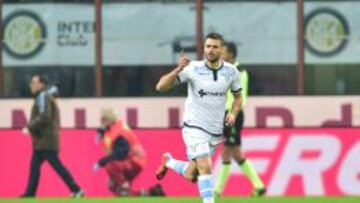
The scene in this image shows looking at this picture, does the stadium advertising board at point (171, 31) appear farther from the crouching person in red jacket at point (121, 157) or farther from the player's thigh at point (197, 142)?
the player's thigh at point (197, 142)

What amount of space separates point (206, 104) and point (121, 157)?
5.92m

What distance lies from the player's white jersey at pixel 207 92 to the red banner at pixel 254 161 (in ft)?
18.2

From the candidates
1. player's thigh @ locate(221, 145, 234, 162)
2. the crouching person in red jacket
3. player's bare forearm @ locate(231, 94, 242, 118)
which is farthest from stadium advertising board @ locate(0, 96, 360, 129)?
player's bare forearm @ locate(231, 94, 242, 118)

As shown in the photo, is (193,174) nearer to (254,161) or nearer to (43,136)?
(43,136)

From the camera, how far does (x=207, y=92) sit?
39.2 ft

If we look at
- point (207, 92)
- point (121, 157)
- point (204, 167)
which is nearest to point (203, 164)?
point (204, 167)

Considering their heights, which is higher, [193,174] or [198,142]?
[198,142]

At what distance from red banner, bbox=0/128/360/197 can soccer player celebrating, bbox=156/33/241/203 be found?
551 cm

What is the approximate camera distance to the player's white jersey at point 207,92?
11.9 metres

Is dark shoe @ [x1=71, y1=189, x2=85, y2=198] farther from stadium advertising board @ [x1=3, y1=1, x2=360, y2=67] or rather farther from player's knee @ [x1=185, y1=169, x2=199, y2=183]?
player's knee @ [x1=185, y1=169, x2=199, y2=183]

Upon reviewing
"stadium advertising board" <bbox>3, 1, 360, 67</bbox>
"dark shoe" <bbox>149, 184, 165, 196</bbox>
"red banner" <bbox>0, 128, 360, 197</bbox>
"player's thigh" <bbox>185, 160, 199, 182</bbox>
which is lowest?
"dark shoe" <bbox>149, 184, 165, 196</bbox>

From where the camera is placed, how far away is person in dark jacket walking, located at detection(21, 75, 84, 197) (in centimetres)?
1656

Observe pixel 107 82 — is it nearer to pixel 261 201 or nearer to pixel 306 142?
pixel 306 142

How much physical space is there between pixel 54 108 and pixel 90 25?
273 centimetres
